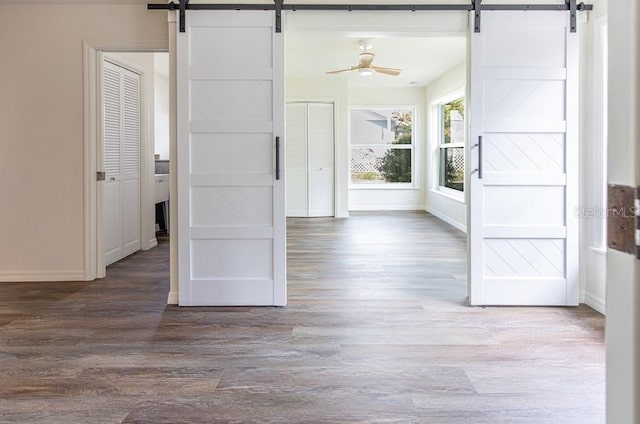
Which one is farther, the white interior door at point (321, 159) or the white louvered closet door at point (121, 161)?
the white interior door at point (321, 159)

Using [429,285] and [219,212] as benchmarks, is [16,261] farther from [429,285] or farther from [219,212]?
[429,285]

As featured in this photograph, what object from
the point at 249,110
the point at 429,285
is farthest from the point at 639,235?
the point at 429,285

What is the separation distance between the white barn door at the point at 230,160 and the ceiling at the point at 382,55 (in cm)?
204

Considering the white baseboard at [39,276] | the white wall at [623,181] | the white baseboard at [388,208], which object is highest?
the white wall at [623,181]

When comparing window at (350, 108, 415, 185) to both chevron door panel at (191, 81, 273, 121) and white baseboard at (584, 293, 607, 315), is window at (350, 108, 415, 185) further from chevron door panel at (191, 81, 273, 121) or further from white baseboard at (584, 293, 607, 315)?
chevron door panel at (191, 81, 273, 121)

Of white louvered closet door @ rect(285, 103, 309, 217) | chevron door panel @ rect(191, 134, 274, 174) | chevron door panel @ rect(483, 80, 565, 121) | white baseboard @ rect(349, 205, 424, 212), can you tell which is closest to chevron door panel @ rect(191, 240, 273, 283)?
chevron door panel @ rect(191, 134, 274, 174)

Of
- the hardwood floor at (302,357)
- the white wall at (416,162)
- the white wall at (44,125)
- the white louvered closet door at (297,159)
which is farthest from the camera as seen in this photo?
the white wall at (416,162)

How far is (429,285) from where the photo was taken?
4.43 metres

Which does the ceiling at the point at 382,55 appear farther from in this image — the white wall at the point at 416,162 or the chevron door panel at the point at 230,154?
the chevron door panel at the point at 230,154

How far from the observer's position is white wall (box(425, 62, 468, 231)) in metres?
8.12

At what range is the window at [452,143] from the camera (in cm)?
884

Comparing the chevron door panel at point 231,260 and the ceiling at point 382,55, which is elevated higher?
the ceiling at point 382,55

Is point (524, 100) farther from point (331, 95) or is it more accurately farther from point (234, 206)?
point (331, 95)

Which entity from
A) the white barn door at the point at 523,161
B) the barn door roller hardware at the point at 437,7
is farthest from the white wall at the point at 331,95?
the white barn door at the point at 523,161
